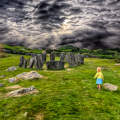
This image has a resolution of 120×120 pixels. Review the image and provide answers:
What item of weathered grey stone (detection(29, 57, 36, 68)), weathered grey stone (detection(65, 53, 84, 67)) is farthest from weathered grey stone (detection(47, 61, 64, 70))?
weathered grey stone (detection(65, 53, 84, 67))

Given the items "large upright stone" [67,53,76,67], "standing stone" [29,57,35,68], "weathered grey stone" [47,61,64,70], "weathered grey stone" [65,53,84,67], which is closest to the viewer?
"weathered grey stone" [47,61,64,70]

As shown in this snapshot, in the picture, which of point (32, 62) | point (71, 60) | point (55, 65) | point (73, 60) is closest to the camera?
point (55, 65)

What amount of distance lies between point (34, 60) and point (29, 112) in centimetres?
1911

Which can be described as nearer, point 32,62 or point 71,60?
point 32,62

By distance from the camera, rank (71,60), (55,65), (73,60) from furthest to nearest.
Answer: (73,60) < (71,60) < (55,65)

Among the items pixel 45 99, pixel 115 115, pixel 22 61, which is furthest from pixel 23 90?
pixel 22 61

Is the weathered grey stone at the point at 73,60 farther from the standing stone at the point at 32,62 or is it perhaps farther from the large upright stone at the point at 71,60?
the standing stone at the point at 32,62

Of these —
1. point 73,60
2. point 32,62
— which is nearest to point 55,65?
point 32,62

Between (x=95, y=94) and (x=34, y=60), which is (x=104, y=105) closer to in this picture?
(x=95, y=94)

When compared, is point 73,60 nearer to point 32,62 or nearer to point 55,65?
point 55,65

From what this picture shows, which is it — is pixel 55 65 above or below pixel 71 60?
below

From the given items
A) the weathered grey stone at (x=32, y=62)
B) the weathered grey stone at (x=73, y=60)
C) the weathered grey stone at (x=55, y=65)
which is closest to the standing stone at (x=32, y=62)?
the weathered grey stone at (x=32, y=62)

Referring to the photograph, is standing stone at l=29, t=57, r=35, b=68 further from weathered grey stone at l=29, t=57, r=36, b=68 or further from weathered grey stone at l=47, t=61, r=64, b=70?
weathered grey stone at l=47, t=61, r=64, b=70

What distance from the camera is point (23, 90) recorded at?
9.47 meters
